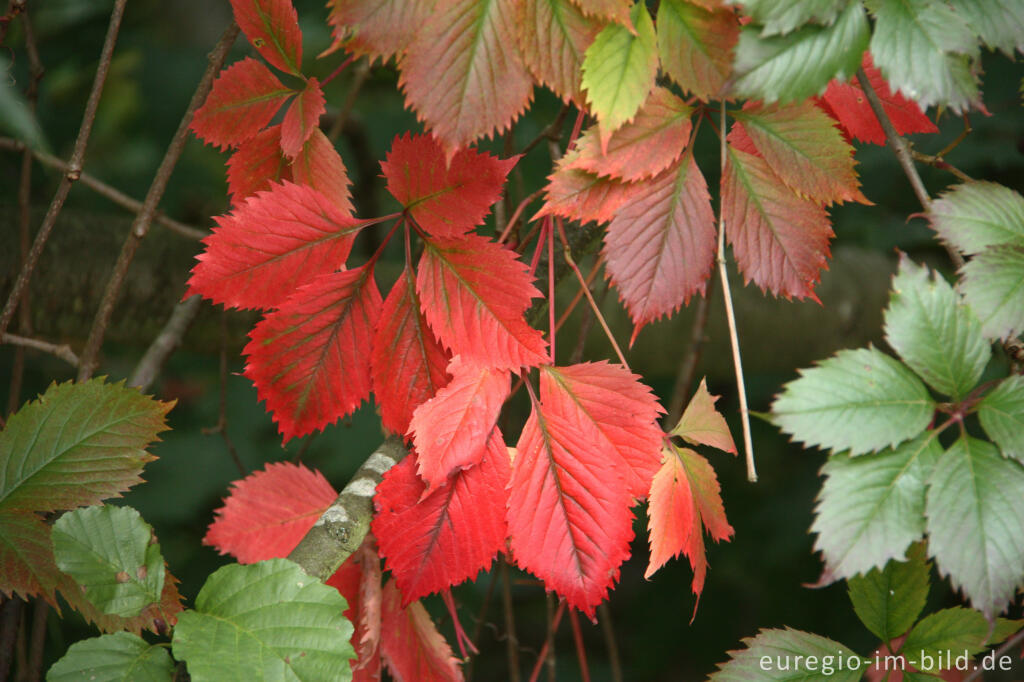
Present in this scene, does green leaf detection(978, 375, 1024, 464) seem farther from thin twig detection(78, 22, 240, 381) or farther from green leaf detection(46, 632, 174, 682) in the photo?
thin twig detection(78, 22, 240, 381)

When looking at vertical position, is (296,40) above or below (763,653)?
above

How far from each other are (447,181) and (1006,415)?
383mm

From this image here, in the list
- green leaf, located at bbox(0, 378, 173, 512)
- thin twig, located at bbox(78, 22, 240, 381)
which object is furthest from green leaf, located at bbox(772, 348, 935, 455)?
thin twig, located at bbox(78, 22, 240, 381)

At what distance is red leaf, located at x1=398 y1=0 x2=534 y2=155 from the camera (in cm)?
48

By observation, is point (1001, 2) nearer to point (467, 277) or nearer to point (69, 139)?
point (467, 277)

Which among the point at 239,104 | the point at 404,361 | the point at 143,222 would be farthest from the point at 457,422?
the point at 143,222

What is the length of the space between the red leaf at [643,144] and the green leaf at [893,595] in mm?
352

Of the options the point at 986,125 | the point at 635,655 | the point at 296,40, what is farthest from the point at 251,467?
the point at 986,125

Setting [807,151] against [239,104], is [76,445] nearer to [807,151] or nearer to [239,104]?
[239,104]

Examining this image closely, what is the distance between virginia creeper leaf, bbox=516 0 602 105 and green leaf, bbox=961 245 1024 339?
0.27m

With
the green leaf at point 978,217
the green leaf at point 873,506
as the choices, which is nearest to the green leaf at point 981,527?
the green leaf at point 873,506

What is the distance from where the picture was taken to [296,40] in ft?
1.80

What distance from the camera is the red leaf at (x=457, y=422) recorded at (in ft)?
1.63

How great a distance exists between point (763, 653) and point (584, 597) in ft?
0.56
